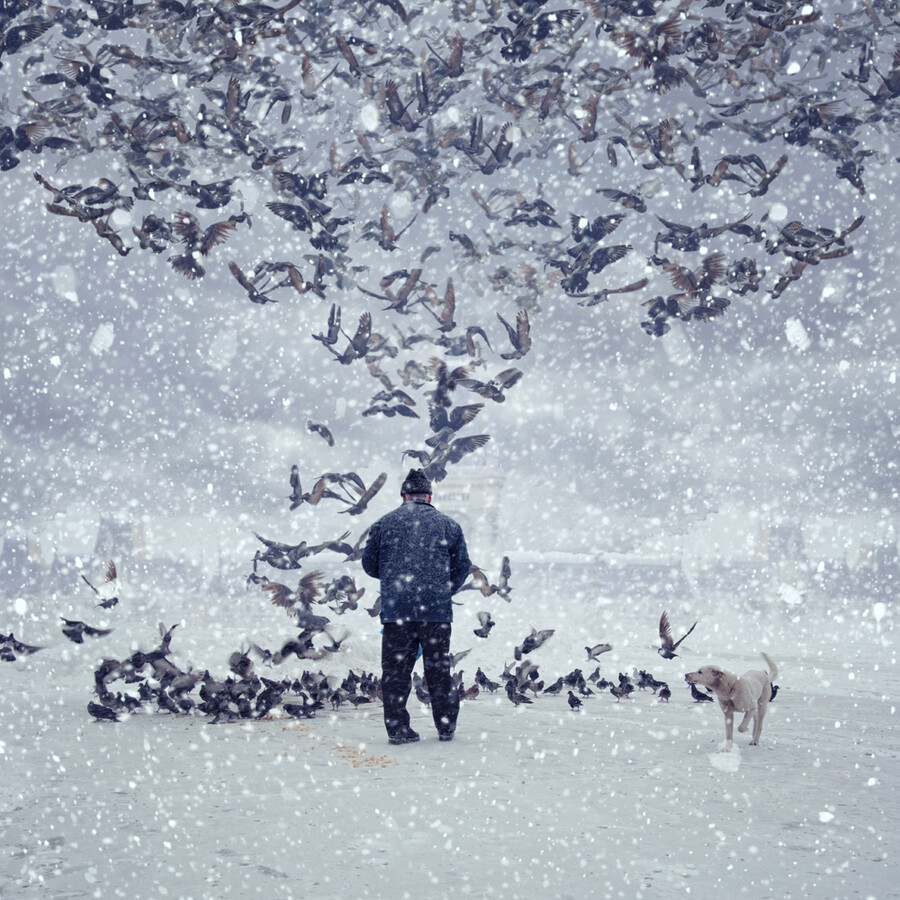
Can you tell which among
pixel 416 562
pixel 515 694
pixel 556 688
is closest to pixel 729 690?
pixel 416 562

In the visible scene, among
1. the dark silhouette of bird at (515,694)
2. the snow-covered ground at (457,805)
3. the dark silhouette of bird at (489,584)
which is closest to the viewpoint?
the snow-covered ground at (457,805)

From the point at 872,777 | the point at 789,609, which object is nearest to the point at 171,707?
the point at 872,777

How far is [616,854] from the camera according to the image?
12.4ft

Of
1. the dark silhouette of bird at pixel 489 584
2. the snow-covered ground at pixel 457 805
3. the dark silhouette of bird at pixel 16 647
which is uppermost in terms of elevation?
the dark silhouette of bird at pixel 489 584

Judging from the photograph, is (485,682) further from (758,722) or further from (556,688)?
(758,722)

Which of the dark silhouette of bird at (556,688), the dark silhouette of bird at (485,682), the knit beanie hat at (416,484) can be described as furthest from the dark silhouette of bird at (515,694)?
the knit beanie hat at (416,484)

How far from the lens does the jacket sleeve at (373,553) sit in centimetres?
704

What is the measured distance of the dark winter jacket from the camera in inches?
268

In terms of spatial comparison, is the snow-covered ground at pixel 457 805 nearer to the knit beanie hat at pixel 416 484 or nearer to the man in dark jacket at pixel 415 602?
the man in dark jacket at pixel 415 602

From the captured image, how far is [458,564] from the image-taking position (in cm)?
709

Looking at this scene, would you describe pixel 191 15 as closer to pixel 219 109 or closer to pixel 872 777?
pixel 219 109

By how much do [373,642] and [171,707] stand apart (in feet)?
26.0

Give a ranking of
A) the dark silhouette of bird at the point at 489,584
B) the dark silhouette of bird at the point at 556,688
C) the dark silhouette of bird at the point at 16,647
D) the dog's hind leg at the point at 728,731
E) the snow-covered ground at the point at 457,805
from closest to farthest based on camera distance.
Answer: the snow-covered ground at the point at 457,805 → the dog's hind leg at the point at 728,731 → the dark silhouette of bird at the point at 489,584 → the dark silhouette of bird at the point at 16,647 → the dark silhouette of bird at the point at 556,688

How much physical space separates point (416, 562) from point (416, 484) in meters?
0.70
